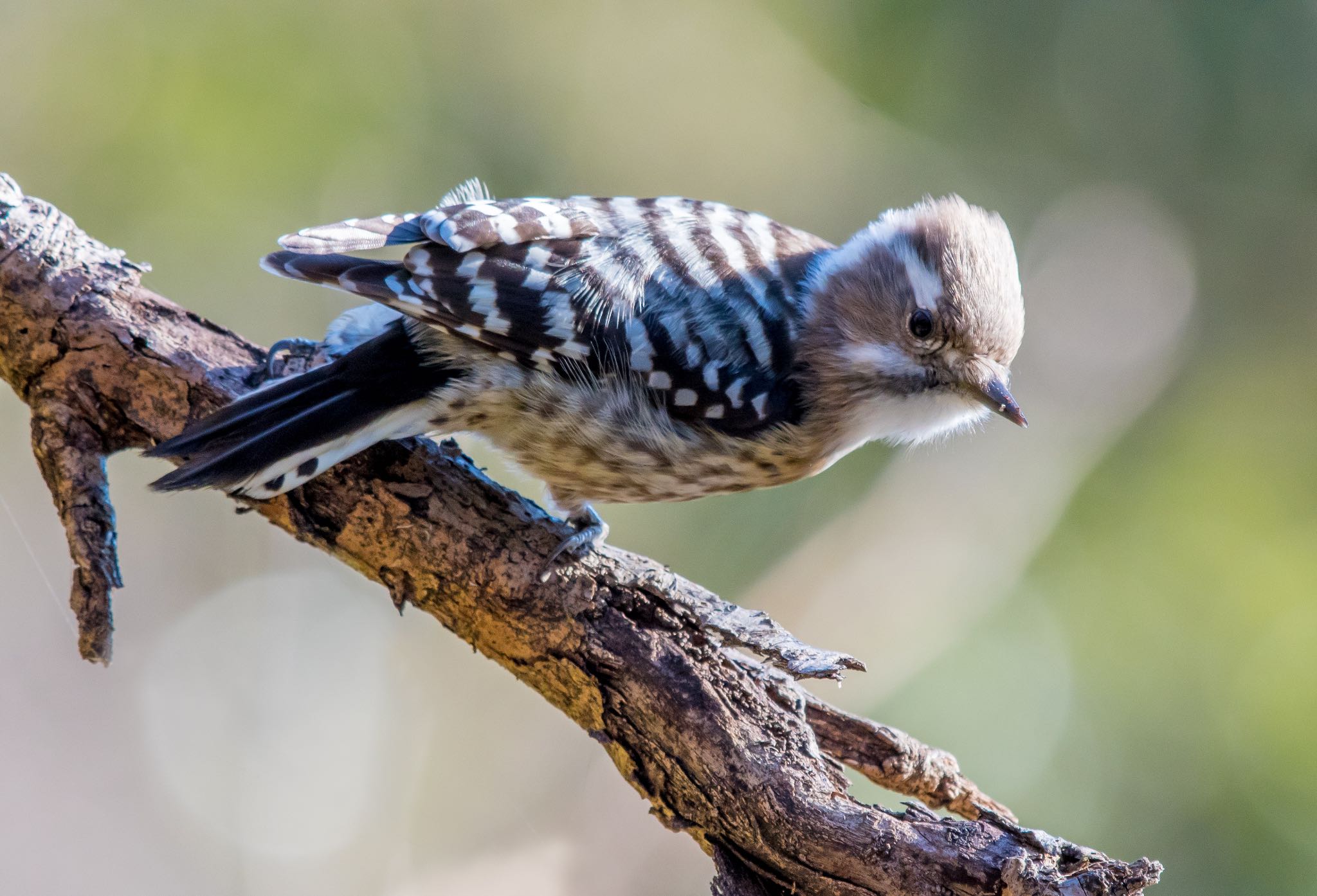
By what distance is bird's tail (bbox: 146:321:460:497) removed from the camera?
205cm

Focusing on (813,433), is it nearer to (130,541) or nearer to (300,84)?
(300,84)

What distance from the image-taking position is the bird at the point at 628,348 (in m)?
2.17

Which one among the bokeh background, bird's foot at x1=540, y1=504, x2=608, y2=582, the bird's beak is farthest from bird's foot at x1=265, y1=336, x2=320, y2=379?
the bokeh background

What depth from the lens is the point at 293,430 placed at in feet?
6.79

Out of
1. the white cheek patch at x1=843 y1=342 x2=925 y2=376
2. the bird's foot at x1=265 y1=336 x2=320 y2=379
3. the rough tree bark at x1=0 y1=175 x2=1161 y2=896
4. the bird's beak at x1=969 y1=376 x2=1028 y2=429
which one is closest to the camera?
the rough tree bark at x1=0 y1=175 x2=1161 y2=896

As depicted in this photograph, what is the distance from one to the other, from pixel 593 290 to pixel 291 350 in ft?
2.29

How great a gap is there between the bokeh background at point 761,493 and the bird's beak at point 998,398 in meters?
2.07

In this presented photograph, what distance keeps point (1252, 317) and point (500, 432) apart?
435 cm

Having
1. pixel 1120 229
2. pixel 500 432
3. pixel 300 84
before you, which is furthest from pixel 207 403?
pixel 1120 229

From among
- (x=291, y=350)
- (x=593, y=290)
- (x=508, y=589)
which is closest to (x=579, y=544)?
(x=508, y=589)

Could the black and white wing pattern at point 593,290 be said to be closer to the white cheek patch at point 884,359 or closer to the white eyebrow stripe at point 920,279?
the white cheek patch at point 884,359

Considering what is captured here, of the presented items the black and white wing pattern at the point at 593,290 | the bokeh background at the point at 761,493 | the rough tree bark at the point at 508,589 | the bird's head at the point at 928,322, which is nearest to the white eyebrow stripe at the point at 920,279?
the bird's head at the point at 928,322

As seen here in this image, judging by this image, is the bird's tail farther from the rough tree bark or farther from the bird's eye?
the bird's eye

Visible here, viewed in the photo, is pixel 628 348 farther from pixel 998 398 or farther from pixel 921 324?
pixel 998 398
